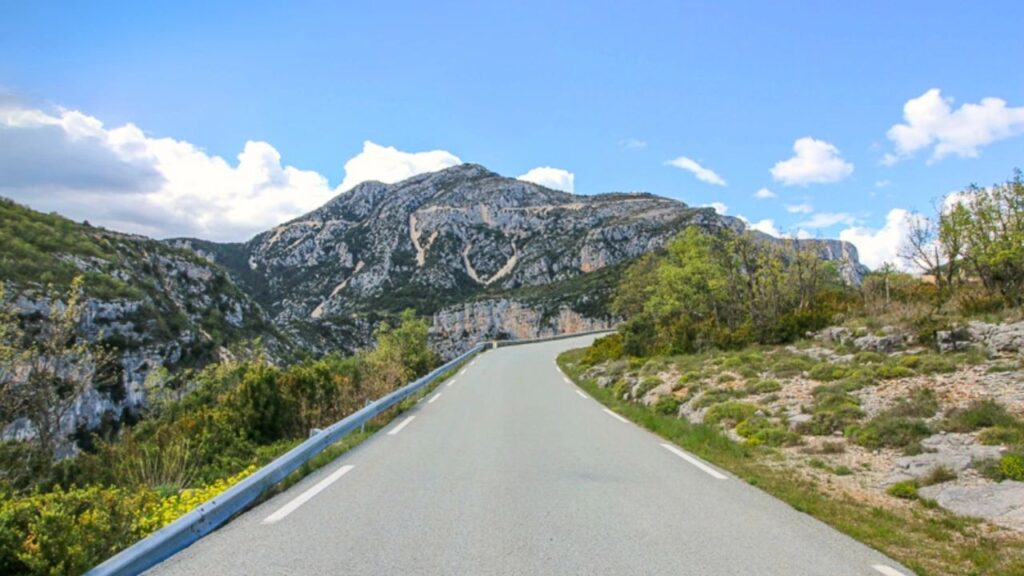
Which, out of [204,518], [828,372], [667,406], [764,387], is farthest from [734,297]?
[204,518]

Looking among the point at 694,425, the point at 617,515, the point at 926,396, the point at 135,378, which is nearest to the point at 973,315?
the point at 926,396

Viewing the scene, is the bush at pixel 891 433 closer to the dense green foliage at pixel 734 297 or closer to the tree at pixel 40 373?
the dense green foliage at pixel 734 297

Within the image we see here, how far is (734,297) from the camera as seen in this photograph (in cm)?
2703

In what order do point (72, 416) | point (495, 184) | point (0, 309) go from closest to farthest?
1. point (0, 309)
2. point (72, 416)
3. point (495, 184)

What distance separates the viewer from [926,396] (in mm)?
9281

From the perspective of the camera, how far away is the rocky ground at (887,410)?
246 inches

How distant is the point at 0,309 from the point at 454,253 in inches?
5768

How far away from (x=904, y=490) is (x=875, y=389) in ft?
17.8

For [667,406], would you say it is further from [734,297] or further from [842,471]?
[734,297]

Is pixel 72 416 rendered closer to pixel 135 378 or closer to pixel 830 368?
pixel 135 378

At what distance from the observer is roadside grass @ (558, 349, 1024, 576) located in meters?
4.21

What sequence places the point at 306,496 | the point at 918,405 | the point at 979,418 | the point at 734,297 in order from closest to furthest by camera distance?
1. the point at 306,496
2. the point at 979,418
3. the point at 918,405
4. the point at 734,297

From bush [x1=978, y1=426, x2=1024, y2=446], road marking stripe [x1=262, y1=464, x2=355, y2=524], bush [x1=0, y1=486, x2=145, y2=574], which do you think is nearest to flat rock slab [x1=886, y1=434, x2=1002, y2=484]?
bush [x1=978, y1=426, x2=1024, y2=446]

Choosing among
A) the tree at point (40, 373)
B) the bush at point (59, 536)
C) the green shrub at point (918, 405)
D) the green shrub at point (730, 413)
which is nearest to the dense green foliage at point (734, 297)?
the green shrub at point (730, 413)
